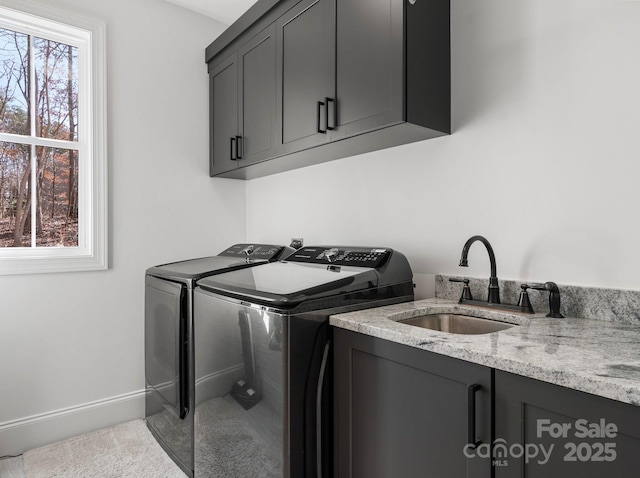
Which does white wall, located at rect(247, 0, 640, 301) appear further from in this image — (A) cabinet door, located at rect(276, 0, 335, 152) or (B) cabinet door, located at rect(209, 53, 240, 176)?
(B) cabinet door, located at rect(209, 53, 240, 176)

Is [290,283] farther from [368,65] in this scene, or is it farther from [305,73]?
[305,73]

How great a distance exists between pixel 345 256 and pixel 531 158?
0.89m

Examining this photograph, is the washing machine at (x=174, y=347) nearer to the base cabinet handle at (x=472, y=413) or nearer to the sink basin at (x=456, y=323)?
the sink basin at (x=456, y=323)

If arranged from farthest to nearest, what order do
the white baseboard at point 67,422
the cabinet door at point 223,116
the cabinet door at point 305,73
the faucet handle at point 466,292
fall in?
the cabinet door at point 223,116, the white baseboard at point 67,422, the cabinet door at point 305,73, the faucet handle at point 466,292

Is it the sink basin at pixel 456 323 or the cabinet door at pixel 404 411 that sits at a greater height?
the sink basin at pixel 456 323

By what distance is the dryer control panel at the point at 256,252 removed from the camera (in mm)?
2447

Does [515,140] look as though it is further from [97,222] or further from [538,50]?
[97,222]

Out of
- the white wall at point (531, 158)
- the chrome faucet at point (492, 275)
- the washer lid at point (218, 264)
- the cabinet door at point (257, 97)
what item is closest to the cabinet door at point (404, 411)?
the chrome faucet at point (492, 275)

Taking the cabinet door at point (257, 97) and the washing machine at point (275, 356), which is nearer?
the washing machine at point (275, 356)

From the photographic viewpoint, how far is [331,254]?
1.99 m

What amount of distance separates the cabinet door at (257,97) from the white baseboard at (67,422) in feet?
5.88

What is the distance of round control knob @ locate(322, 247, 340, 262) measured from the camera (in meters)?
1.95

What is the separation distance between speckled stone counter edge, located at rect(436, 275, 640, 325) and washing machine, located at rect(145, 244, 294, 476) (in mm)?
1240

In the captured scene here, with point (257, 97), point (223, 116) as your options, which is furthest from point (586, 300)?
point (223, 116)
